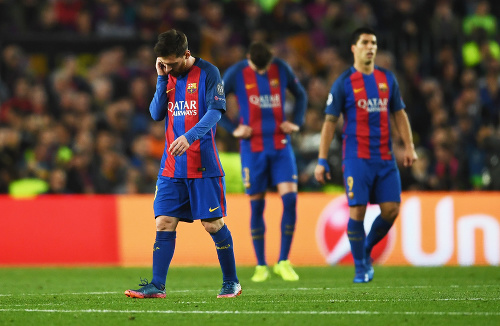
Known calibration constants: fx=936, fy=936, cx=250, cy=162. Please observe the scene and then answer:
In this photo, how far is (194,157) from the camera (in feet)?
24.6

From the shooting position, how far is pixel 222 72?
16641 millimetres

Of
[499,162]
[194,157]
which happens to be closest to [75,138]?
[499,162]

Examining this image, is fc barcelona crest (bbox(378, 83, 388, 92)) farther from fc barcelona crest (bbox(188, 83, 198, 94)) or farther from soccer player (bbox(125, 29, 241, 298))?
fc barcelona crest (bbox(188, 83, 198, 94))

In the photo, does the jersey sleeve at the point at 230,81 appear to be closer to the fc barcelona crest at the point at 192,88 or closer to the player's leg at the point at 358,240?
the player's leg at the point at 358,240

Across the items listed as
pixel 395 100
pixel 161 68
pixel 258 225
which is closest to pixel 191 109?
pixel 161 68

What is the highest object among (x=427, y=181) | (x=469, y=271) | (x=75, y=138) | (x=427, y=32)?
(x=427, y=32)

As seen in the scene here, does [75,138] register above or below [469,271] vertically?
above

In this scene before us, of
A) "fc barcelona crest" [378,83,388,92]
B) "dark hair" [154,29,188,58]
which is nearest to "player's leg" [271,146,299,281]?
"fc barcelona crest" [378,83,388,92]

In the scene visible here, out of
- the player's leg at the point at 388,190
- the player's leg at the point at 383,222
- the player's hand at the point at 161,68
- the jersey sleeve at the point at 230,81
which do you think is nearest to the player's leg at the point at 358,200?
the player's leg at the point at 388,190

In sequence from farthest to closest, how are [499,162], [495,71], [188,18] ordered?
[188,18] → [495,71] → [499,162]

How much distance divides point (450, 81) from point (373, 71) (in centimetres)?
784

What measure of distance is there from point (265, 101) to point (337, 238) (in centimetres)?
335

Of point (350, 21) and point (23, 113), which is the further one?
point (350, 21)

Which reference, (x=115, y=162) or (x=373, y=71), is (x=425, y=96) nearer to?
(x=115, y=162)
